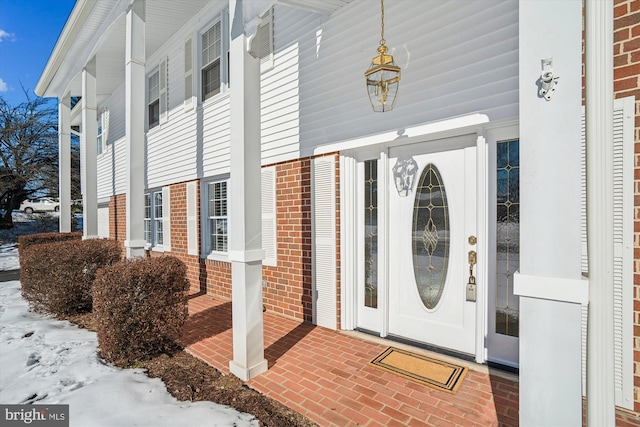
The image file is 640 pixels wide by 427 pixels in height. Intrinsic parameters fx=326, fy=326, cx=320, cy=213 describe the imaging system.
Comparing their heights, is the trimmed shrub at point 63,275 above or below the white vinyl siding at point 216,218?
below

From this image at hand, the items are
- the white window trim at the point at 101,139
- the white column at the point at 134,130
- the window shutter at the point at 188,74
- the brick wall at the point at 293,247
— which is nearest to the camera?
the brick wall at the point at 293,247

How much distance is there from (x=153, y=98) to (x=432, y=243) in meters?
8.05

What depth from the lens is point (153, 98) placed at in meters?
8.39

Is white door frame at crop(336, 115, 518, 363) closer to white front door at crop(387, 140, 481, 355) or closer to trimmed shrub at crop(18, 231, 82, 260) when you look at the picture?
white front door at crop(387, 140, 481, 355)

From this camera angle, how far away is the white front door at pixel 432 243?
3.28 metres

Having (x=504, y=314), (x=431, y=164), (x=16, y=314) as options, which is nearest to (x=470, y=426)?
(x=504, y=314)

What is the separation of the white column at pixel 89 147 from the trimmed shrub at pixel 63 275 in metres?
2.87

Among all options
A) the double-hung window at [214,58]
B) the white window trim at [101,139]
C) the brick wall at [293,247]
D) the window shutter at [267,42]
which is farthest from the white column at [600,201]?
the white window trim at [101,139]

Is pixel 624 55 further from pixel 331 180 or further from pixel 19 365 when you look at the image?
pixel 19 365

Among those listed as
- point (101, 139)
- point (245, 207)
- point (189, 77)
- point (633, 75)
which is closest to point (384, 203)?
point (245, 207)

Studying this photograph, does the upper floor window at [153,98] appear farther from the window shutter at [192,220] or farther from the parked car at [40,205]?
the parked car at [40,205]

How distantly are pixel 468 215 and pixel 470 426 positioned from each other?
5.93 ft

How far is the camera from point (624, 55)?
2262 mm

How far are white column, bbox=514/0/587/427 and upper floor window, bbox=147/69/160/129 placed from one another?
8.59 m
